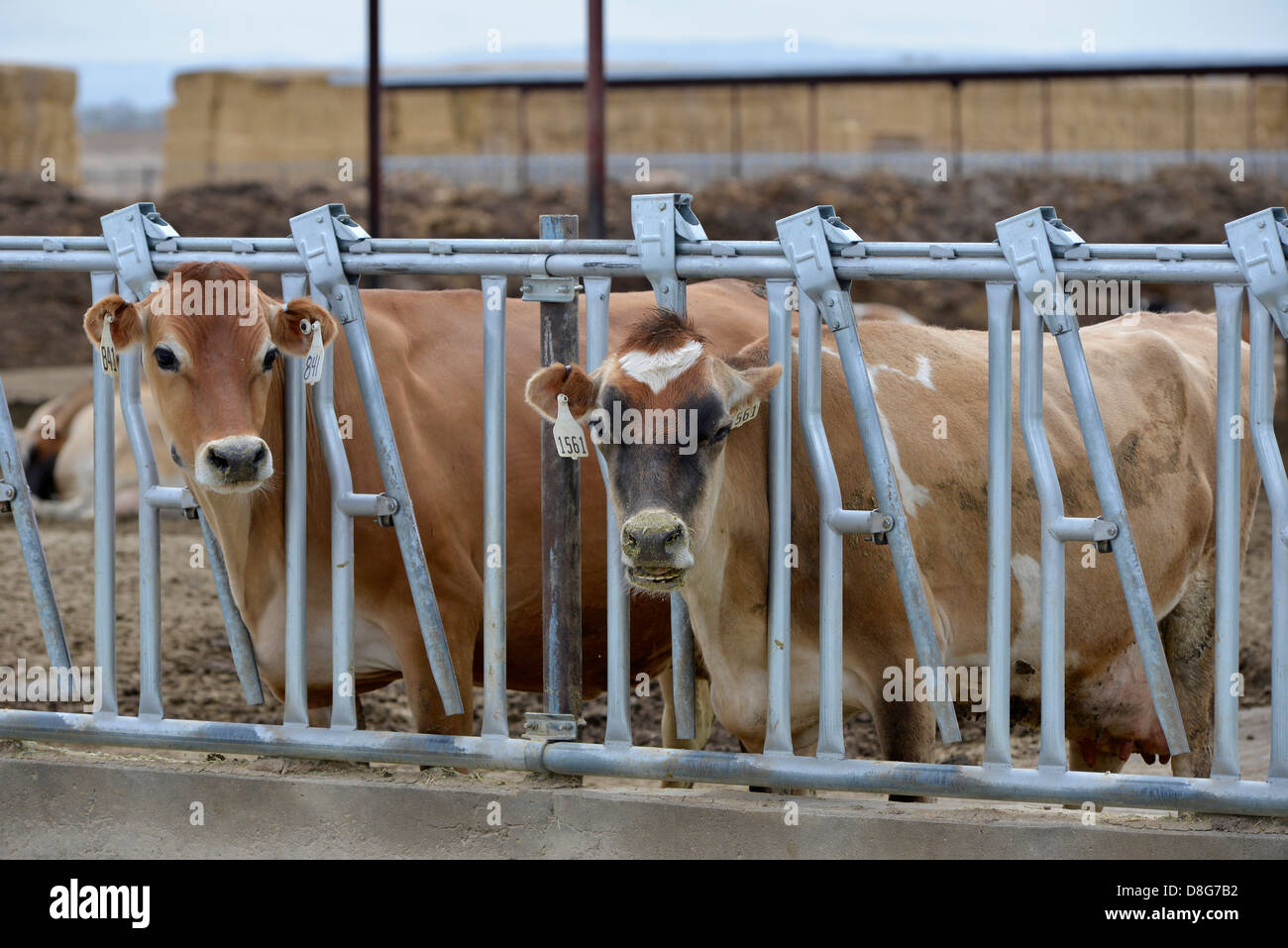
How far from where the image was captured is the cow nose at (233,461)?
428 cm

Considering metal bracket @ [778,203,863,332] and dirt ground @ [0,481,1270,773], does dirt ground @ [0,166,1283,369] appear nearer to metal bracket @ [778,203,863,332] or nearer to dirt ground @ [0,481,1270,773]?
dirt ground @ [0,481,1270,773]

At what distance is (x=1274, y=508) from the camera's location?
3734mm

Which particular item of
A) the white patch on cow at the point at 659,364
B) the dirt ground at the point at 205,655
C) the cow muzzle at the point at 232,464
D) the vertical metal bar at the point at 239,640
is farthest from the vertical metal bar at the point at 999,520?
the dirt ground at the point at 205,655

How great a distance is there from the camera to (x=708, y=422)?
4.12m

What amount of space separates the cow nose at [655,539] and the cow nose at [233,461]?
42.6 inches

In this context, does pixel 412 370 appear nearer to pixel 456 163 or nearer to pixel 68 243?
pixel 68 243

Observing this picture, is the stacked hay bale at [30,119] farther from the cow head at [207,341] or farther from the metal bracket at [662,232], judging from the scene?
the metal bracket at [662,232]

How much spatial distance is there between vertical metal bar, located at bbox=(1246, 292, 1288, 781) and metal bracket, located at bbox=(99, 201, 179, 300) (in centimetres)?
302

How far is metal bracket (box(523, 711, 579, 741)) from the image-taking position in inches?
172

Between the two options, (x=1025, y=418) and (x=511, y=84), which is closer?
(x=1025, y=418)

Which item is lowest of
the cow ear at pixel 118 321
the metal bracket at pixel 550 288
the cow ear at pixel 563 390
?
the cow ear at pixel 563 390

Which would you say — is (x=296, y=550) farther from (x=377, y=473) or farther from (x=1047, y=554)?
(x=1047, y=554)
